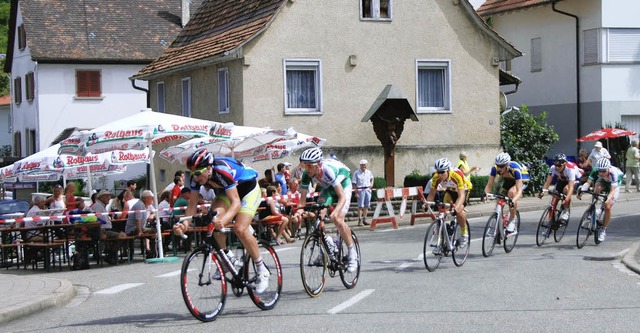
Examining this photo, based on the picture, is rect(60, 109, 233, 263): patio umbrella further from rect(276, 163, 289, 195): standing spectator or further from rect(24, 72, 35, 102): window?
rect(24, 72, 35, 102): window

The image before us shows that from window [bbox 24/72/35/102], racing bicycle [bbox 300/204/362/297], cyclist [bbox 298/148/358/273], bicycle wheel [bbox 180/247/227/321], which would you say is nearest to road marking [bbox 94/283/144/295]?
cyclist [bbox 298/148/358/273]

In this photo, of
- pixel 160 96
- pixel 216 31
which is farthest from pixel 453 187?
pixel 160 96

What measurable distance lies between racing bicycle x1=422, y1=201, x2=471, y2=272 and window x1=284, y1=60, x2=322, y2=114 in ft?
48.3

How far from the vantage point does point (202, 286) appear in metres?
10.8

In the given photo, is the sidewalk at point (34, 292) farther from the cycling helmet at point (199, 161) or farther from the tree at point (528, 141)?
the tree at point (528, 141)

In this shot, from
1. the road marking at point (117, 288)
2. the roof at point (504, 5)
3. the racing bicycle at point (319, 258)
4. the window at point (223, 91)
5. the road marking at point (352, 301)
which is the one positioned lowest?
the road marking at point (117, 288)

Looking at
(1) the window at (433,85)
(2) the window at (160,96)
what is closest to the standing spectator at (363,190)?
(1) the window at (433,85)

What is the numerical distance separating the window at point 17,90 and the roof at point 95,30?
3848mm

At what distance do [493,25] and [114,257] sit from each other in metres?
28.6

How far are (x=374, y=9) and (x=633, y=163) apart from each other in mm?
9901

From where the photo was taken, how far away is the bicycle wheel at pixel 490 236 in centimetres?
1697

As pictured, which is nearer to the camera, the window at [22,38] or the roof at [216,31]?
the roof at [216,31]

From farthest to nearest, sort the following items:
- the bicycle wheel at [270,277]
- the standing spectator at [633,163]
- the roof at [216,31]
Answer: the standing spectator at [633,163] → the roof at [216,31] → the bicycle wheel at [270,277]

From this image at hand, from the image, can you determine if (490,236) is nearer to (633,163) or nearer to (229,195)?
(229,195)
